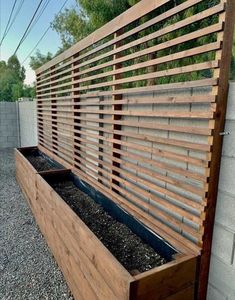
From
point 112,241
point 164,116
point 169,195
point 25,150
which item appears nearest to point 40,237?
point 112,241

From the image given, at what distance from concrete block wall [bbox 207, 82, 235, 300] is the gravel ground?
1.18 meters

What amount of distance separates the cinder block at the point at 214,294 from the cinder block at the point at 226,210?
0.40 m

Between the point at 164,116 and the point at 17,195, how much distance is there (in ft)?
11.4

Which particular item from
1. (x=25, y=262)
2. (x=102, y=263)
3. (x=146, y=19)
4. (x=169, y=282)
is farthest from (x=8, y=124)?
(x=169, y=282)

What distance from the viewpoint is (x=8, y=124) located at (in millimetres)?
8594

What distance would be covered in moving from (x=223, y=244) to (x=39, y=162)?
3.76 metres

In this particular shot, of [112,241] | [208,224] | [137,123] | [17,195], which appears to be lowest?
[17,195]

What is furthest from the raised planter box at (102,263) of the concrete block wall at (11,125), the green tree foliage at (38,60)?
the green tree foliage at (38,60)

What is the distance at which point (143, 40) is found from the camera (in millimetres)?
1746

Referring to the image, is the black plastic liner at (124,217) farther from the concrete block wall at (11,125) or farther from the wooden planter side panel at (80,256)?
the concrete block wall at (11,125)

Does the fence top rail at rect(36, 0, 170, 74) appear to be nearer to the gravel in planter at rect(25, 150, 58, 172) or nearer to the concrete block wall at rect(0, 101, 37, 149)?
the gravel in planter at rect(25, 150, 58, 172)

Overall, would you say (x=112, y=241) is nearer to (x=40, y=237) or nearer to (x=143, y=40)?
(x=40, y=237)

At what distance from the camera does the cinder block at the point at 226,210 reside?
1.29 metres

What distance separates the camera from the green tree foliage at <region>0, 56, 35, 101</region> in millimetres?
17266
